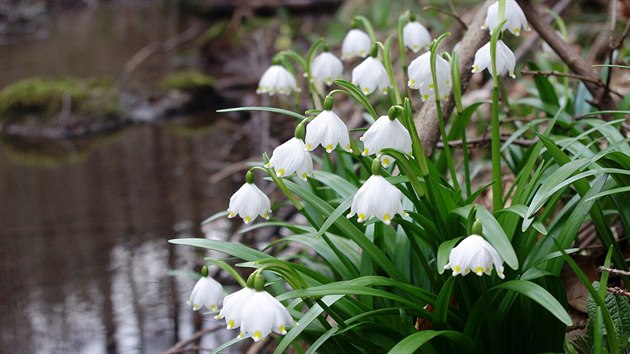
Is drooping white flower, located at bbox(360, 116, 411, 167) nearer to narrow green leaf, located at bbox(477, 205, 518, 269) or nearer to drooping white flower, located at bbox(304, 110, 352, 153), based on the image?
drooping white flower, located at bbox(304, 110, 352, 153)

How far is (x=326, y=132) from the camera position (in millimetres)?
1668

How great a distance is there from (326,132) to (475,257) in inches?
16.9

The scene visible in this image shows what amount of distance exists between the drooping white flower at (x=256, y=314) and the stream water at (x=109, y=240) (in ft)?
5.46

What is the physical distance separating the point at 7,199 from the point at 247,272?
2.45 metres

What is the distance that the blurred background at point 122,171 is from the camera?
3389 millimetres

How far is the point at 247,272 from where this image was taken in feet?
11.7

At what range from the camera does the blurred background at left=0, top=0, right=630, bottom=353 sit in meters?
3.39

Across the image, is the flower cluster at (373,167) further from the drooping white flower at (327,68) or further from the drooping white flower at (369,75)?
the drooping white flower at (327,68)

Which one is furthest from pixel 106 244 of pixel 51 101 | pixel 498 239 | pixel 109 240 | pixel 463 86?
pixel 51 101

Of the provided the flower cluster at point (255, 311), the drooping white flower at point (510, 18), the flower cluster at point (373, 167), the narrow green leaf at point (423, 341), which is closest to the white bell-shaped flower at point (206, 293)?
the flower cluster at point (373, 167)

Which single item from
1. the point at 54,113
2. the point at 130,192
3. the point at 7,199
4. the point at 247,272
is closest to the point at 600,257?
the point at 247,272

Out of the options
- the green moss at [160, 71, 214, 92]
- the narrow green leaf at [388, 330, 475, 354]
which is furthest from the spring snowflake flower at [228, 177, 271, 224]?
the green moss at [160, 71, 214, 92]

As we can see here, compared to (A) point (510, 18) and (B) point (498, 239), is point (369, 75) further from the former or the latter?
(B) point (498, 239)

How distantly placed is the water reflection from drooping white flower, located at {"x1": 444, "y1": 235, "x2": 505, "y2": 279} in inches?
73.3
